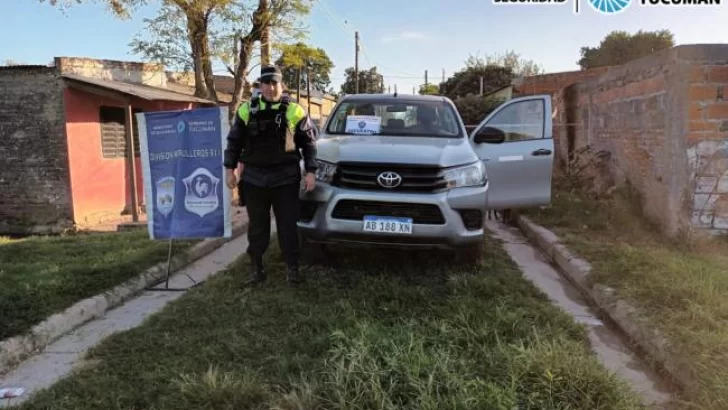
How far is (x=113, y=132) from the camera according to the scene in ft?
40.2

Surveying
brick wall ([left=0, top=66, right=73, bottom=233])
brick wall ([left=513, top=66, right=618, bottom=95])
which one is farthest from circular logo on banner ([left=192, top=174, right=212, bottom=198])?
brick wall ([left=513, top=66, right=618, bottom=95])

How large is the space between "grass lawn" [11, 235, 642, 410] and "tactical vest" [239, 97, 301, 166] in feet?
3.61

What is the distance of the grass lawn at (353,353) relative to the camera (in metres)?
2.80

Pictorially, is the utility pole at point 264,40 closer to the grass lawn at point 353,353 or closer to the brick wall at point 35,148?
the brick wall at point 35,148

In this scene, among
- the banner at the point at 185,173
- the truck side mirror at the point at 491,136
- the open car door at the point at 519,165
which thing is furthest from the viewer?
the open car door at the point at 519,165

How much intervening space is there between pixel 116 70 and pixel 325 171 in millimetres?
10324

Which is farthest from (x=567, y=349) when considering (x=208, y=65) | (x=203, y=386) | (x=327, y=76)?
(x=327, y=76)

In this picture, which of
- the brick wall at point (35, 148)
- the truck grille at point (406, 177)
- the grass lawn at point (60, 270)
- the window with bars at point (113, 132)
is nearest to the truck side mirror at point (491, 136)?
the truck grille at point (406, 177)

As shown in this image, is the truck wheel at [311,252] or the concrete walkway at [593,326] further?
the truck wheel at [311,252]

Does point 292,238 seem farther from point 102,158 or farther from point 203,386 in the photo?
point 102,158

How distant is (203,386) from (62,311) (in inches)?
76.5

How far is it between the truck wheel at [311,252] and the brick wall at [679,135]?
3801mm

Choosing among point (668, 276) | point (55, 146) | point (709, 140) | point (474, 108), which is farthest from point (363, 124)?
point (474, 108)

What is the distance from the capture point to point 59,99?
1087 cm
